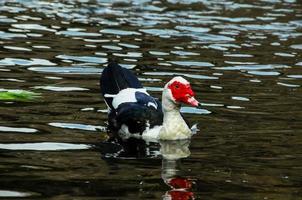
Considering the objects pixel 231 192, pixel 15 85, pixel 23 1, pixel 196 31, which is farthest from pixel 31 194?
pixel 23 1

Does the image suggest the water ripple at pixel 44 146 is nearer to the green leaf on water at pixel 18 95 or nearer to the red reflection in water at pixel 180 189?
the red reflection in water at pixel 180 189

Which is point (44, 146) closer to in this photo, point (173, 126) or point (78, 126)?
point (78, 126)

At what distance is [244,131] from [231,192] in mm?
3241

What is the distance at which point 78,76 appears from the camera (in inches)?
641

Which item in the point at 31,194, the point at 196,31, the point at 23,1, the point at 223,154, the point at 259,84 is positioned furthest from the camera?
the point at 23,1

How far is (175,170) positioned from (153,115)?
7.80ft

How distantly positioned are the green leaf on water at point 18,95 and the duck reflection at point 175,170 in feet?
9.46

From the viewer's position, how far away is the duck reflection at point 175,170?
28.3ft

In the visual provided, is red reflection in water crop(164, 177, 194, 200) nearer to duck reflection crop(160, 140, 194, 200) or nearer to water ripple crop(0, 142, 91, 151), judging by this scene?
duck reflection crop(160, 140, 194, 200)

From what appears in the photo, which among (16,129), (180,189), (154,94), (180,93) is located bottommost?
(154,94)

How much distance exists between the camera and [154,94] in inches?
584

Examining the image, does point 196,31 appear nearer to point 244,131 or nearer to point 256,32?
point 256,32

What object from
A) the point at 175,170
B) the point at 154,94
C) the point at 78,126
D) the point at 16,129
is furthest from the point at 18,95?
the point at 175,170

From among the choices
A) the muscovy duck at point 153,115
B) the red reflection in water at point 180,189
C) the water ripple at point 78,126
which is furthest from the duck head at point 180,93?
the red reflection in water at point 180,189
